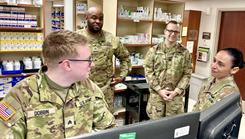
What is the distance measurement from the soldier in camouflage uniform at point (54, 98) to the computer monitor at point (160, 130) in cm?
71

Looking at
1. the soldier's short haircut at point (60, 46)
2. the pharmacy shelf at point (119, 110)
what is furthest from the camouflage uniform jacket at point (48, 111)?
the pharmacy shelf at point (119, 110)

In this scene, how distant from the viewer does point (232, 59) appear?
5.09ft

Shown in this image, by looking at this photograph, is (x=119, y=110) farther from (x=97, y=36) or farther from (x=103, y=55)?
(x=97, y=36)

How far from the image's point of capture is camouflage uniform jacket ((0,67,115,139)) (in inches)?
42.6

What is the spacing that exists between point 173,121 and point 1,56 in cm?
356

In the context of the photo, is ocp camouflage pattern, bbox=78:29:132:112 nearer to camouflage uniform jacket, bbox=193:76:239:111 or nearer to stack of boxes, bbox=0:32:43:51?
stack of boxes, bbox=0:32:43:51

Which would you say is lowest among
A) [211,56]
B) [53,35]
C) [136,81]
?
[136,81]

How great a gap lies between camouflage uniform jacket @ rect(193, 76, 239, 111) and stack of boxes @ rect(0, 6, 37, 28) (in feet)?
9.41

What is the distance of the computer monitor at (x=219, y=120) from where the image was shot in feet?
2.20

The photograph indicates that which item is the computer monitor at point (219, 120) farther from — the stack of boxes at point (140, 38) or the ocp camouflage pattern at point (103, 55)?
the stack of boxes at point (140, 38)

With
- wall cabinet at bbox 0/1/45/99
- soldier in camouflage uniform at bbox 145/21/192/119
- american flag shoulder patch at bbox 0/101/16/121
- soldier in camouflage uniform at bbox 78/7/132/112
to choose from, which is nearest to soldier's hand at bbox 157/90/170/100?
soldier in camouflage uniform at bbox 145/21/192/119

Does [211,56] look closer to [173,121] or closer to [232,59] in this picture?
[232,59]

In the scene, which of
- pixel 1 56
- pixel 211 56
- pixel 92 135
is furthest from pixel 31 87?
pixel 211 56

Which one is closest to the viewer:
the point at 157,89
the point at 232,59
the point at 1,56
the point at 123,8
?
the point at 232,59
